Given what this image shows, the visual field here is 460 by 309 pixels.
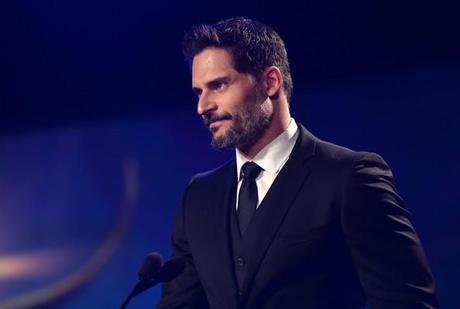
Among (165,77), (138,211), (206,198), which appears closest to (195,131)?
(165,77)

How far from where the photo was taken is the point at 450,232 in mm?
1986

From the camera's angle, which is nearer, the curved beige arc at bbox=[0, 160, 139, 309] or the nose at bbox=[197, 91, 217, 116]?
the nose at bbox=[197, 91, 217, 116]

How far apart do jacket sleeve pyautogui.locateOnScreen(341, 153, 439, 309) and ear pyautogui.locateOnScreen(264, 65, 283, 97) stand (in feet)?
1.13

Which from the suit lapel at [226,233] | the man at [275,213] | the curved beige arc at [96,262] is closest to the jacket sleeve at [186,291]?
the man at [275,213]

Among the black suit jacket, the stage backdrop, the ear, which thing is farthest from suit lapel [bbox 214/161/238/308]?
the stage backdrop

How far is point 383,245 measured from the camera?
139 centimetres

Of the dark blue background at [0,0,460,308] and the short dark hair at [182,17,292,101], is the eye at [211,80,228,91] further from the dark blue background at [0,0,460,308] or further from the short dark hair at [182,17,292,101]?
the dark blue background at [0,0,460,308]

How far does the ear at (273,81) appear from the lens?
1694 mm

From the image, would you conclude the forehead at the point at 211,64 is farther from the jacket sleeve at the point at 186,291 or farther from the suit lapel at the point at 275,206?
the jacket sleeve at the point at 186,291

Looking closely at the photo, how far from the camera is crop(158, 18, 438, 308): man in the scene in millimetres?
1395

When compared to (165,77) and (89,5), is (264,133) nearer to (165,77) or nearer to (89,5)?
(165,77)

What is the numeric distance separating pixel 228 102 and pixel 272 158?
0.60 ft

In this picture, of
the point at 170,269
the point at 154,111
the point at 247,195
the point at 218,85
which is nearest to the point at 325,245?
the point at 247,195

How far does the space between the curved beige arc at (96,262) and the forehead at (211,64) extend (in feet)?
3.34
